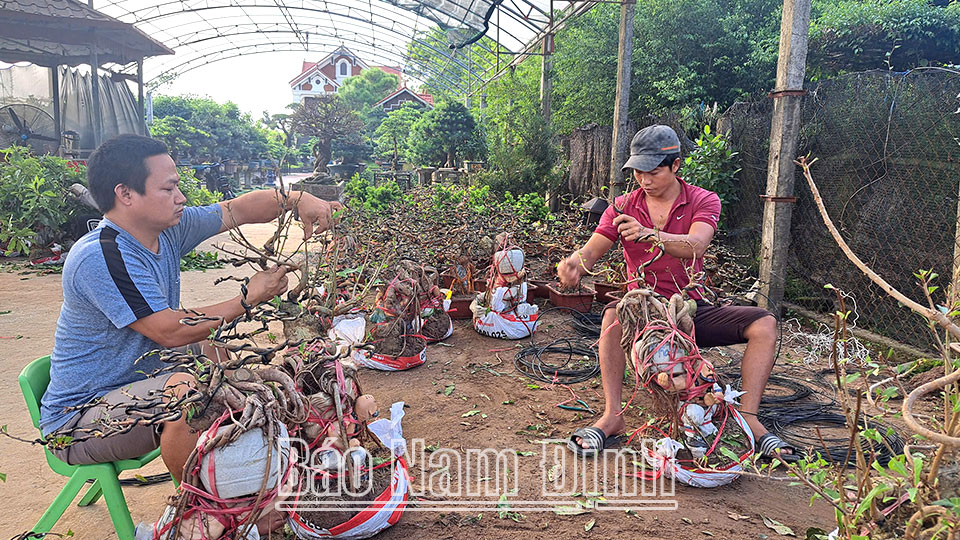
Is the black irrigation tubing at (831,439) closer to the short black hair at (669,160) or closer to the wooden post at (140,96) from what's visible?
the short black hair at (669,160)

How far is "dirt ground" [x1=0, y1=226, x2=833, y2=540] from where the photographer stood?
7.52ft

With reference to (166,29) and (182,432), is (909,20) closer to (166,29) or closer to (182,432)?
(182,432)

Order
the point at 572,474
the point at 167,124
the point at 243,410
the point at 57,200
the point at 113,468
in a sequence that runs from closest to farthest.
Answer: the point at 243,410 < the point at 113,468 < the point at 572,474 < the point at 57,200 < the point at 167,124

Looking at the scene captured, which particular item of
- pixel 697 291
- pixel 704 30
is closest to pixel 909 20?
pixel 704 30

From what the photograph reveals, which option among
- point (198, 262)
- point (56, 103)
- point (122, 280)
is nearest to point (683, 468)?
point (122, 280)

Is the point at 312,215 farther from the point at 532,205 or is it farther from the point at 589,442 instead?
the point at 532,205

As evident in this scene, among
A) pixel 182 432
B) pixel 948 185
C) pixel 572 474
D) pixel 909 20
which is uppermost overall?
pixel 909 20

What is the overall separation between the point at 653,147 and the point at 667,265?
0.59 m

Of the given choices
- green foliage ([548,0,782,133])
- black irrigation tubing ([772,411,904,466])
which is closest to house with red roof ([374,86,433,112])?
green foliage ([548,0,782,133])

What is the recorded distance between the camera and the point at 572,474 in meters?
2.70

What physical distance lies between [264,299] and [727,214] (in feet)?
16.4

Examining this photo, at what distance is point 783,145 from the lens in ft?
15.2

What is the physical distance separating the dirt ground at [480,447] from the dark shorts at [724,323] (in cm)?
64

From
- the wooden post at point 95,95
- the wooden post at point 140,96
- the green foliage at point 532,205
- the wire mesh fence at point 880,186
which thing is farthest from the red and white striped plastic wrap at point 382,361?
the wooden post at point 140,96
